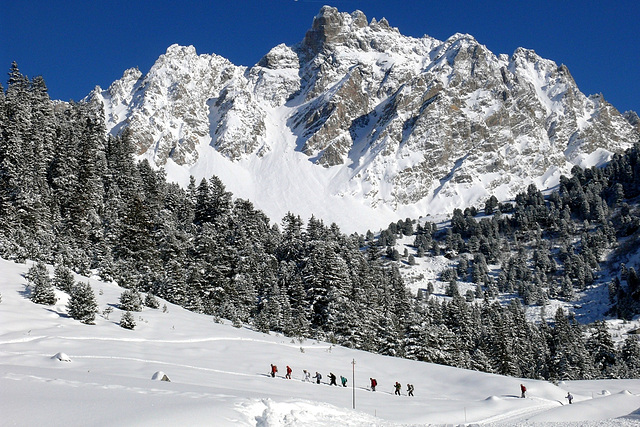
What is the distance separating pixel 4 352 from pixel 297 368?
15.4m

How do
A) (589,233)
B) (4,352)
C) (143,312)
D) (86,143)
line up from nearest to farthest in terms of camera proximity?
1. (4,352)
2. (143,312)
3. (86,143)
4. (589,233)

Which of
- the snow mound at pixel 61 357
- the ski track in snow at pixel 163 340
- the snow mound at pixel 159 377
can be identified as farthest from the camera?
the ski track in snow at pixel 163 340

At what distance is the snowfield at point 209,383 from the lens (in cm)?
1280

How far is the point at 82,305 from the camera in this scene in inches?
1111

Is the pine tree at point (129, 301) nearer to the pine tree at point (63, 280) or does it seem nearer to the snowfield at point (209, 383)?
the snowfield at point (209, 383)

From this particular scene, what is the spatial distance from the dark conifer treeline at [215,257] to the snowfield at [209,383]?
8.96 metres

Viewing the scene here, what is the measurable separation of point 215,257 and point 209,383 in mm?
37951

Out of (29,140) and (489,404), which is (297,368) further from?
(29,140)

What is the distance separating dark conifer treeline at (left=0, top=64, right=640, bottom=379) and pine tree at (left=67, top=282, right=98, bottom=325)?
362 inches

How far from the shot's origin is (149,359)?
23.5 meters

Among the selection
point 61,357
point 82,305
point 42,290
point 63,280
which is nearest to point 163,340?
point 82,305

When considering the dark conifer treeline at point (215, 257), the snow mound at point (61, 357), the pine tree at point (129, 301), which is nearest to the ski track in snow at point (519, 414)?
the snow mound at point (61, 357)

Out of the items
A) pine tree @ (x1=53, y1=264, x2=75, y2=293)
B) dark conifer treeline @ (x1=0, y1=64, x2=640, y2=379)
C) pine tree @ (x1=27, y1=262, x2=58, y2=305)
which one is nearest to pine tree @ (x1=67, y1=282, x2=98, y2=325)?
pine tree @ (x1=27, y1=262, x2=58, y2=305)

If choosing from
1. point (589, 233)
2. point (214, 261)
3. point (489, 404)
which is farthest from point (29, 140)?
point (589, 233)
